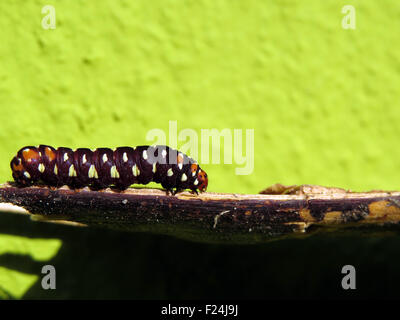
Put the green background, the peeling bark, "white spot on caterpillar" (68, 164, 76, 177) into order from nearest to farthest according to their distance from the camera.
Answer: the peeling bark → "white spot on caterpillar" (68, 164, 76, 177) → the green background

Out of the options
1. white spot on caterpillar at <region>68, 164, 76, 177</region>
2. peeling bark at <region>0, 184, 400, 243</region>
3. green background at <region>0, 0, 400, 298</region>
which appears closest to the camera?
peeling bark at <region>0, 184, 400, 243</region>

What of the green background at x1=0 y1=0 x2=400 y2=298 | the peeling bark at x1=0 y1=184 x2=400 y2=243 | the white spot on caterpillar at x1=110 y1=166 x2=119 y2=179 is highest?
the green background at x1=0 y1=0 x2=400 y2=298

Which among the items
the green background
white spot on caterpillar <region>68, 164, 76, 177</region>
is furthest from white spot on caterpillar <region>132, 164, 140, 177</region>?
the green background

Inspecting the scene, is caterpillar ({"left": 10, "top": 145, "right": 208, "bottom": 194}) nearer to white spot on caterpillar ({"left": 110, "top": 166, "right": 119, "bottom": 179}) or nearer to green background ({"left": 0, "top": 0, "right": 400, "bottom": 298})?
white spot on caterpillar ({"left": 110, "top": 166, "right": 119, "bottom": 179})

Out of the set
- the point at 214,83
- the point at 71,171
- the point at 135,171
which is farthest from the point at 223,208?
the point at 214,83

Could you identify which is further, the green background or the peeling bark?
the green background

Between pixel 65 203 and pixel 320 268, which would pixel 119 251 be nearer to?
pixel 65 203
